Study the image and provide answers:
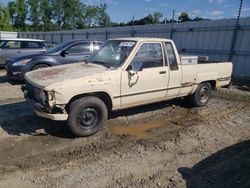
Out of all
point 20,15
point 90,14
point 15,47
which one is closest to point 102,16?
point 90,14

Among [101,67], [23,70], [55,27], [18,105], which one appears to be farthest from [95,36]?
[55,27]

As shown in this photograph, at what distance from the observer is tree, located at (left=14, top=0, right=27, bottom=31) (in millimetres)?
61562

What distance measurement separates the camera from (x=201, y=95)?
7.26 m

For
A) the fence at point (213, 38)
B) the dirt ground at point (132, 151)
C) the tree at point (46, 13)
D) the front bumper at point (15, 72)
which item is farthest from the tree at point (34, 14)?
the dirt ground at point (132, 151)

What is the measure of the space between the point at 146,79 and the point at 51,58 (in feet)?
15.6

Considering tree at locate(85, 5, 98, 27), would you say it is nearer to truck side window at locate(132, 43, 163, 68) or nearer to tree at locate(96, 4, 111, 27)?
tree at locate(96, 4, 111, 27)

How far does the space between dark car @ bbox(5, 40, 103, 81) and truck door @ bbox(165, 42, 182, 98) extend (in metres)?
3.80

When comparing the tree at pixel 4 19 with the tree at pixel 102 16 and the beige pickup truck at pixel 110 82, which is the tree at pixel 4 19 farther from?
the beige pickup truck at pixel 110 82

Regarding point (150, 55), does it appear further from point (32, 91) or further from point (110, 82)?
point (32, 91)

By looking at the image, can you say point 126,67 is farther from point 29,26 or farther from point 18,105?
point 29,26

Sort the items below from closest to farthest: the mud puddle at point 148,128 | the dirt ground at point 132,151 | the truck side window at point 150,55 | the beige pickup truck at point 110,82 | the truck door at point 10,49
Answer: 1. the dirt ground at point 132,151
2. the beige pickup truck at point 110,82
3. the mud puddle at point 148,128
4. the truck side window at point 150,55
5. the truck door at point 10,49

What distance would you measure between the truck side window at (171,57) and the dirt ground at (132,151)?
125cm

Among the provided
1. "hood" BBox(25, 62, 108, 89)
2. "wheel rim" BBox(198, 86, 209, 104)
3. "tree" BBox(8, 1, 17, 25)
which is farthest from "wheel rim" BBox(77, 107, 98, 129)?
"tree" BBox(8, 1, 17, 25)

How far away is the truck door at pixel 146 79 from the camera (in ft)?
17.6
